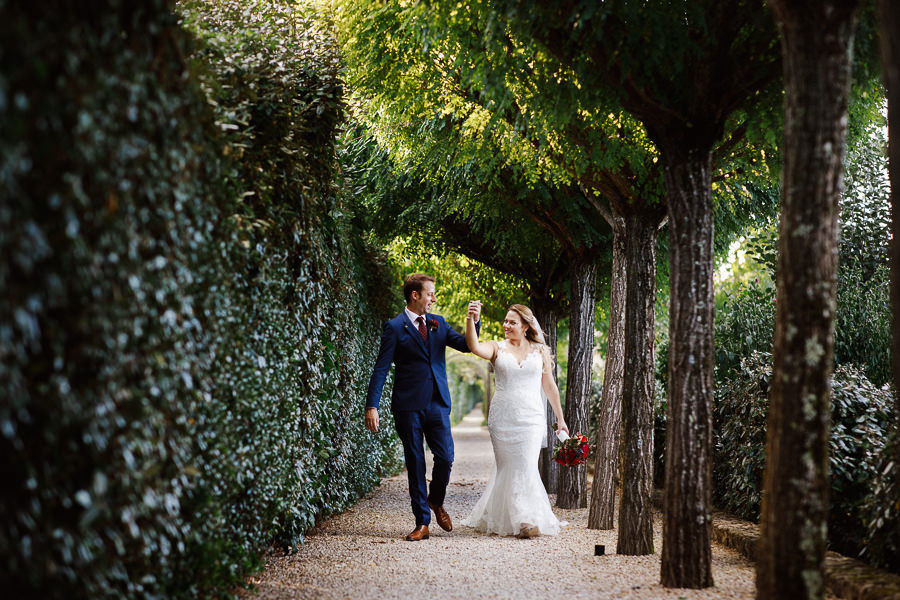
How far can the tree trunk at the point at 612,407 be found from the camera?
8359 millimetres

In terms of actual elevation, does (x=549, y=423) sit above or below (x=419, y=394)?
below

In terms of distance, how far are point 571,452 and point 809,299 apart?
15.6 feet

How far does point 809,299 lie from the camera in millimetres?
3762

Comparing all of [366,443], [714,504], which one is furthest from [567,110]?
[366,443]

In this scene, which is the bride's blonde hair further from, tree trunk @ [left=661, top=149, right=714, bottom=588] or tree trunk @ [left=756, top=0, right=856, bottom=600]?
tree trunk @ [left=756, top=0, right=856, bottom=600]

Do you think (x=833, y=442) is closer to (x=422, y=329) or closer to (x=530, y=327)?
(x=530, y=327)

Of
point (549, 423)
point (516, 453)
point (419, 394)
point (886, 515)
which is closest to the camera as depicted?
point (886, 515)

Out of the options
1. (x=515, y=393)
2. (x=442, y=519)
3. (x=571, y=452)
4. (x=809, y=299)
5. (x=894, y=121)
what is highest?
(x=894, y=121)

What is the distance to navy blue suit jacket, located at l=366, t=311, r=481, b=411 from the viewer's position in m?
7.69

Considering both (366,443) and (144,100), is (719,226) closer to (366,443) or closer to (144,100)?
(366,443)

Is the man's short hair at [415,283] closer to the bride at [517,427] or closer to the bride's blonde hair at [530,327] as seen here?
the bride at [517,427]

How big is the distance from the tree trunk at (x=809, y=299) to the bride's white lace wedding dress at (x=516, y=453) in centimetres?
424

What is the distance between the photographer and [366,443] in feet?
35.0

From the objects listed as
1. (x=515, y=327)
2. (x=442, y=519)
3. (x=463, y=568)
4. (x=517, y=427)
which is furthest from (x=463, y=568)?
(x=515, y=327)
